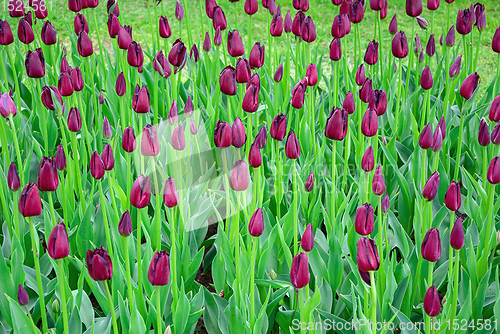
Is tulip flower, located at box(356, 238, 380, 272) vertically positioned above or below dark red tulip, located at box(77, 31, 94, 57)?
below

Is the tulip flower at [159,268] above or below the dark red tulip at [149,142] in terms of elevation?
below

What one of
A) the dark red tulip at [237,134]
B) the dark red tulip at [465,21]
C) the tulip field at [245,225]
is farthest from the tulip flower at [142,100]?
the dark red tulip at [465,21]

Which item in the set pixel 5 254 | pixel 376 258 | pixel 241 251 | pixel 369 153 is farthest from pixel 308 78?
pixel 5 254

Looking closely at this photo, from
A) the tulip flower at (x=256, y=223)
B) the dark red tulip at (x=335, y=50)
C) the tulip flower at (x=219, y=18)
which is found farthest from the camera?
the tulip flower at (x=219, y=18)

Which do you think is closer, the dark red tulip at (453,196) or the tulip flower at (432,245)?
the tulip flower at (432,245)

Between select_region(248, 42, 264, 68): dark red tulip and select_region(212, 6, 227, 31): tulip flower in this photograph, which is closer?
select_region(248, 42, 264, 68): dark red tulip

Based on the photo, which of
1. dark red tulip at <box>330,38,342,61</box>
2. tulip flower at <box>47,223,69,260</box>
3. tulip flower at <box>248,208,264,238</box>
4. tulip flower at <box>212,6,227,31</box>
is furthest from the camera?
tulip flower at <box>212,6,227,31</box>

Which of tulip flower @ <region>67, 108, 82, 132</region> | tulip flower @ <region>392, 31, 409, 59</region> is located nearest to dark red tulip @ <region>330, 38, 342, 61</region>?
tulip flower @ <region>392, 31, 409, 59</region>

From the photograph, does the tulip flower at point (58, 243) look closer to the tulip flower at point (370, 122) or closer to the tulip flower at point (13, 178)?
the tulip flower at point (13, 178)

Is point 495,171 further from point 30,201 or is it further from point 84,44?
point 84,44

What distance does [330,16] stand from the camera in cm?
788

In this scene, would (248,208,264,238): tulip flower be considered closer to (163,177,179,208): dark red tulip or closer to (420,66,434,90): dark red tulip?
(163,177,179,208): dark red tulip

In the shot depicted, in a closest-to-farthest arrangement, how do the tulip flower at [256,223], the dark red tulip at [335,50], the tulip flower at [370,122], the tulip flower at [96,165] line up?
the tulip flower at [256,223] < the tulip flower at [96,165] < the tulip flower at [370,122] < the dark red tulip at [335,50]

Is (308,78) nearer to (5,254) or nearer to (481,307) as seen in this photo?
(481,307)
